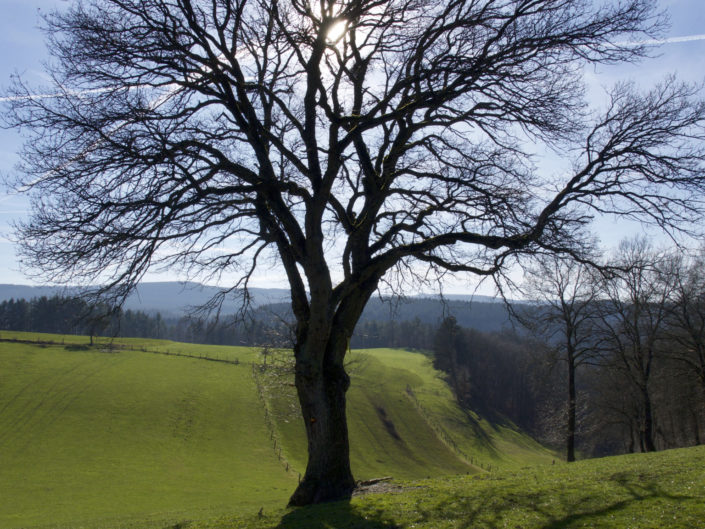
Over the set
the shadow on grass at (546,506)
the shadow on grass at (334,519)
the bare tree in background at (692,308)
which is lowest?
the shadow on grass at (334,519)

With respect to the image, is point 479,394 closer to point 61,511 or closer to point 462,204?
point 61,511

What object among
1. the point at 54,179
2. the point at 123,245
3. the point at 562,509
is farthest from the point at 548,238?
the point at 54,179

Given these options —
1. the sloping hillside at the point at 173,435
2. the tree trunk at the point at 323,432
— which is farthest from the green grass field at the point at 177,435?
the tree trunk at the point at 323,432

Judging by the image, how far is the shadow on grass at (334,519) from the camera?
269 inches

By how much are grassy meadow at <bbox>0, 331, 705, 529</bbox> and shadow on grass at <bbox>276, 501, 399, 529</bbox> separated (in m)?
0.05

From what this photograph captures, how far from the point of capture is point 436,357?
88.8m

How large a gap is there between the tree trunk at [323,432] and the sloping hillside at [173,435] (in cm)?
1100

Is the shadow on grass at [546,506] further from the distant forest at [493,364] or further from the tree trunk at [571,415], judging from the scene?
the tree trunk at [571,415]

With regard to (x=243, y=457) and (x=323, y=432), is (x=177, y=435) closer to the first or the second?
(x=243, y=457)

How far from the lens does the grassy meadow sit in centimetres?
746

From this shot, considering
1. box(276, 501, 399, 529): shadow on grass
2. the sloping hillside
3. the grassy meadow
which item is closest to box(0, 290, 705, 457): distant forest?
the grassy meadow

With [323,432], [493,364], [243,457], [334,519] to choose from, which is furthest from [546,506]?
[493,364]

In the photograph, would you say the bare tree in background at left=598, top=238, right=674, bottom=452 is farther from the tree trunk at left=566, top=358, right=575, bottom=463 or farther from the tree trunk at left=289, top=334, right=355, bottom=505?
the tree trunk at left=289, top=334, right=355, bottom=505

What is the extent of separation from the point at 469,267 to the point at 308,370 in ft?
14.3
